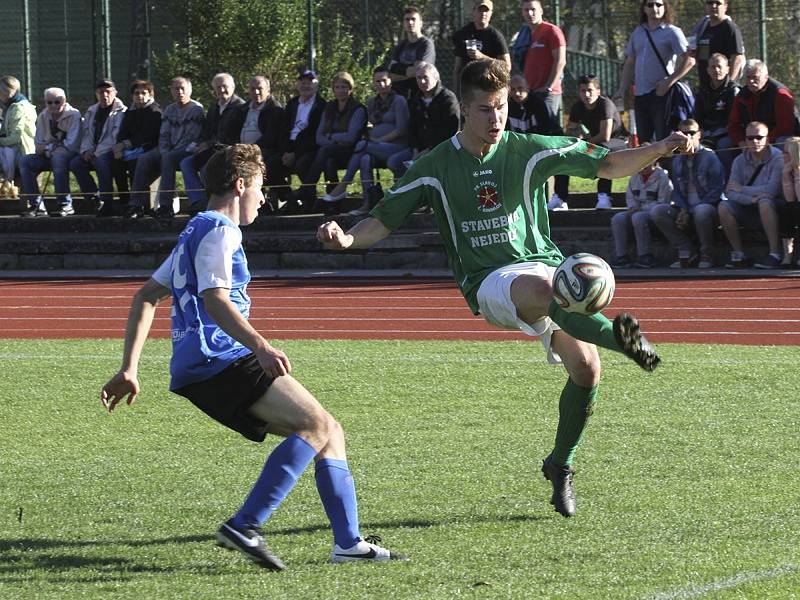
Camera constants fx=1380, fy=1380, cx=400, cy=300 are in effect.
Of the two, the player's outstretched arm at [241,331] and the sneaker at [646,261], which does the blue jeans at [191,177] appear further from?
the player's outstretched arm at [241,331]

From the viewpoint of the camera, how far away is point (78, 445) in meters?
7.47

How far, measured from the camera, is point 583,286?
207 inches

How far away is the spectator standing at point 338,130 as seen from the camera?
16.8 meters

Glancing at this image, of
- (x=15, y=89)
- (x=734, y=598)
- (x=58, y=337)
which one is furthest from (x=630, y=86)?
(x=734, y=598)

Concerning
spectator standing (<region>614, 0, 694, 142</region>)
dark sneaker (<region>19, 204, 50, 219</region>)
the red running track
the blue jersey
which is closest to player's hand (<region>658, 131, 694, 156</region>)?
the blue jersey

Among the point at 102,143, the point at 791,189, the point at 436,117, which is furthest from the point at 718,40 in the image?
the point at 102,143

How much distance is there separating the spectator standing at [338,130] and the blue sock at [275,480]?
12.0 meters

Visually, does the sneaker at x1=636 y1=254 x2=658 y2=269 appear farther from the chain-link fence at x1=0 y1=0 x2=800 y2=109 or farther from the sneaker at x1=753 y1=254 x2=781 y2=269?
the chain-link fence at x1=0 y1=0 x2=800 y2=109

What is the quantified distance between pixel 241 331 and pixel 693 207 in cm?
1060

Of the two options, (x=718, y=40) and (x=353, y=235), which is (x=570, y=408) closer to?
(x=353, y=235)

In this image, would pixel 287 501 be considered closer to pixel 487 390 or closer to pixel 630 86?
pixel 487 390

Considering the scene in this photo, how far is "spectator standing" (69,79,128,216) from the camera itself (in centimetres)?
1822

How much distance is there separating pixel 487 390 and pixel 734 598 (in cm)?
464

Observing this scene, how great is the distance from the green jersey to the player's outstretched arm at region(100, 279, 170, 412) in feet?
4.37
